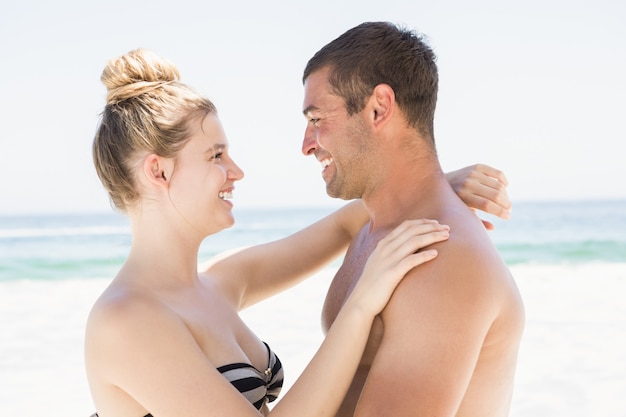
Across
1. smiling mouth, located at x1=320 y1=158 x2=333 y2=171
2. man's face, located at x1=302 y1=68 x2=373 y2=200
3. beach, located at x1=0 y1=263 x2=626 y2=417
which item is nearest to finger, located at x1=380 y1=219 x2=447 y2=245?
man's face, located at x1=302 y1=68 x2=373 y2=200

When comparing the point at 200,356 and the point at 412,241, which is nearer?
the point at 412,241

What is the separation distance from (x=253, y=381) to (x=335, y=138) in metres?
0.88

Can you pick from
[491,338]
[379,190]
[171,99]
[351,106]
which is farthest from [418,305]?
[171,99]

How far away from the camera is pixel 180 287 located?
2.75 m

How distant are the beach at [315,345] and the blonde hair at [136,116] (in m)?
4.21

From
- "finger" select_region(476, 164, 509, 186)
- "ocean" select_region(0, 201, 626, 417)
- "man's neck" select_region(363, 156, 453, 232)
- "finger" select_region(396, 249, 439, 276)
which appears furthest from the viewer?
"ocean" select_region(0, 201, 626, 417)

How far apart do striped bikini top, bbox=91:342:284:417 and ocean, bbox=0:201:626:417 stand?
723 mm

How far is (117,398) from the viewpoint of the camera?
2453mm

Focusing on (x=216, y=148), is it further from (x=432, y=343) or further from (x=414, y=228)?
(x=432, y=343)

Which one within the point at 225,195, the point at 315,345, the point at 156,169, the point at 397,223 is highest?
the point at 156,169

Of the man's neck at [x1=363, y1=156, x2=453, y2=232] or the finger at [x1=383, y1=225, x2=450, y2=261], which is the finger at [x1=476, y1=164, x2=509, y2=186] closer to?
the man's neck at [x1=363, y1=156, x2=453, y2=232]

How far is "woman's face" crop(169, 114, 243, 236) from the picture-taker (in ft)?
8.77

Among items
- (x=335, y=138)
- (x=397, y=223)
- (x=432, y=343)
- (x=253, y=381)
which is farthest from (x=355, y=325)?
(x=335, y=138)

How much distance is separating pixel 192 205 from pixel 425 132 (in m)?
0.84
